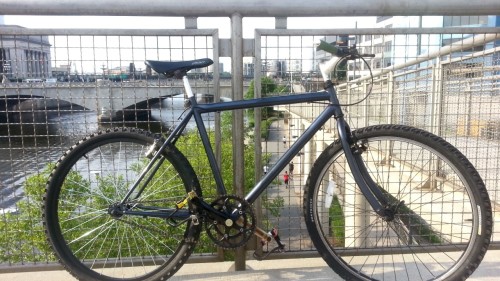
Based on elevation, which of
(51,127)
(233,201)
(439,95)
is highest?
(439,95)

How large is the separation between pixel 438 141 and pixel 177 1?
66.4 inches

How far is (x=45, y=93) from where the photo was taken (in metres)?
2.85

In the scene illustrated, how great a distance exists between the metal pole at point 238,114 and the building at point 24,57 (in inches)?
46.7

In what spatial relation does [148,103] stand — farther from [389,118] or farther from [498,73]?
[498,73]

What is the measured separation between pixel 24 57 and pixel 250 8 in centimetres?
151

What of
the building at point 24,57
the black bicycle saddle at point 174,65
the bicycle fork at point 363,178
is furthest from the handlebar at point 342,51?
the building at point 24,57

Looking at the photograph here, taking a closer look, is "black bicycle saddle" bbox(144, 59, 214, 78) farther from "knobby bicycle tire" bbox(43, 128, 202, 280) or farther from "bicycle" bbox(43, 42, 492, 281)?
"knobby bicycle tire" bbox(43, 128, 202, 280)

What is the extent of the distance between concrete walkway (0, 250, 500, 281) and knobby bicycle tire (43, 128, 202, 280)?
0.22 meters

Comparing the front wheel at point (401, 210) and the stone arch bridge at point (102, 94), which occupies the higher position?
the stone arch bridge at point (102, 94)

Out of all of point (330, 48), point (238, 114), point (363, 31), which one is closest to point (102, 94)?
point (238, 114)

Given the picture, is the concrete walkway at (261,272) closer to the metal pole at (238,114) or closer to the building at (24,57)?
the metal pole at (238,114)

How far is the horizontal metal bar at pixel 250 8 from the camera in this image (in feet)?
8.20

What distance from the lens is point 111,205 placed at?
2533 millimetres

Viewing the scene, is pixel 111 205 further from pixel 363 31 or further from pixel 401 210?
pixel 363 31
